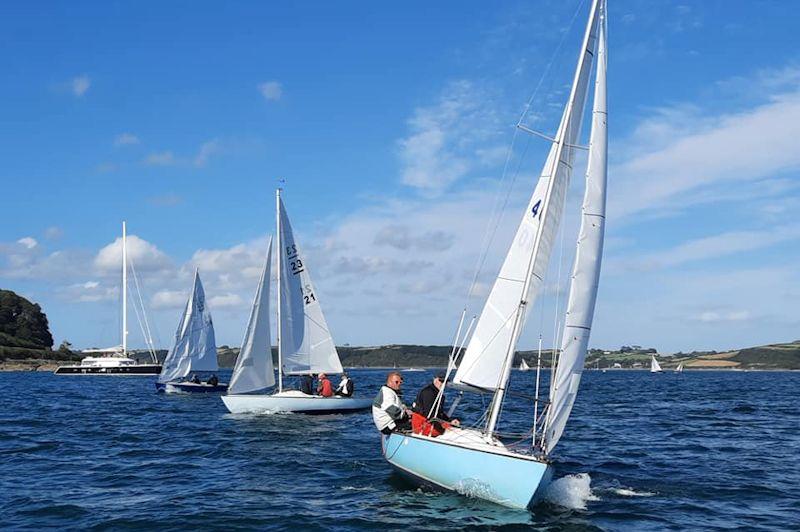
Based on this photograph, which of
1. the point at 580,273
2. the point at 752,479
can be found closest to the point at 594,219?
the point at 580,273

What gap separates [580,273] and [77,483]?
12.5m

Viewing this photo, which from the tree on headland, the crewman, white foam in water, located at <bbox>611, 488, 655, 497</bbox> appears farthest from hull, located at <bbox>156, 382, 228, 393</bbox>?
the tree on headland

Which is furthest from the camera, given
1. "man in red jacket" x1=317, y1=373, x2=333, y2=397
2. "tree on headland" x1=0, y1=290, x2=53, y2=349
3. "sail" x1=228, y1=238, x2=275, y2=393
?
"tree on headland" x1=0, y1=290, x2=53, y2=349

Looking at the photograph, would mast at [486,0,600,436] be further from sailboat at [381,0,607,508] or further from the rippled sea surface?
the rippled sea surface

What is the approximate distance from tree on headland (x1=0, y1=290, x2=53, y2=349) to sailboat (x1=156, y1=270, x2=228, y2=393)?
101279 mm

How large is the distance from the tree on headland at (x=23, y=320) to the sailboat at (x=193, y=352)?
332ft

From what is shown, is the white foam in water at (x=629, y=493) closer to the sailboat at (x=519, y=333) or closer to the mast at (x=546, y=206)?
the sailboat at (x=519, y=333)

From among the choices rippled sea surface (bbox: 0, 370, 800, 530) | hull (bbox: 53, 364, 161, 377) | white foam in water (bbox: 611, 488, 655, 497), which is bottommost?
white foam in water (bbox: 611, 488, 655, 497)

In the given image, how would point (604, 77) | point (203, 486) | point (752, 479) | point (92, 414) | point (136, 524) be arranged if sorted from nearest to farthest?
point (136, 524) < point (604, 77) < point (203, 486) < point (752, 479) < point (92, 414)

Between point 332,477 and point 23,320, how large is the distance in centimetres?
14480

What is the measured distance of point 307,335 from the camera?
35062 mm

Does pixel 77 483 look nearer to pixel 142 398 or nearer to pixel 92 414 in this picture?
pixel 92 414

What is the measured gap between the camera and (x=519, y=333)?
15.3 meters

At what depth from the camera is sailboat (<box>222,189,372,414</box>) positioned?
31859mm
